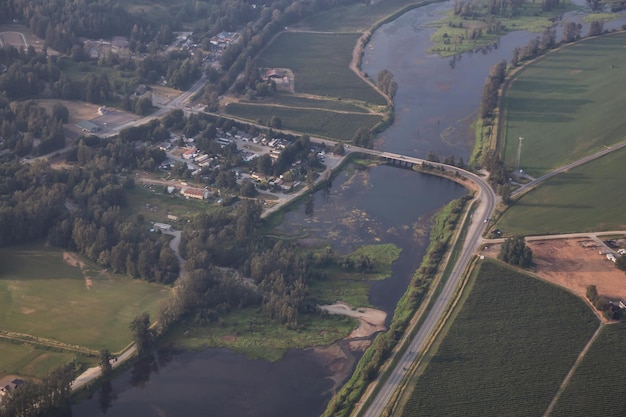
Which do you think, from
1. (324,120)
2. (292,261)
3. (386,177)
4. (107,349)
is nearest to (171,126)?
(324,120)

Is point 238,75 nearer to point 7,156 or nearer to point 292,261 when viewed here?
point 7,156

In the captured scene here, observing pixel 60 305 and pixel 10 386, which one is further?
pixel 60 305

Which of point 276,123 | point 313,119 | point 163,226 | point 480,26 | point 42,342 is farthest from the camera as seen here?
point 480,26

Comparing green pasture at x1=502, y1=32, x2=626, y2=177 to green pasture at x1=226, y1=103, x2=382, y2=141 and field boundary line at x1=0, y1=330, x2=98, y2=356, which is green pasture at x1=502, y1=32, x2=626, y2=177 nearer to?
green pasture at x1=226, y1=103, x2=382, y2=141

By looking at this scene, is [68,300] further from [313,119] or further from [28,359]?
[313,119]

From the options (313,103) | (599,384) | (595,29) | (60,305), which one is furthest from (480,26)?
(60,305)
